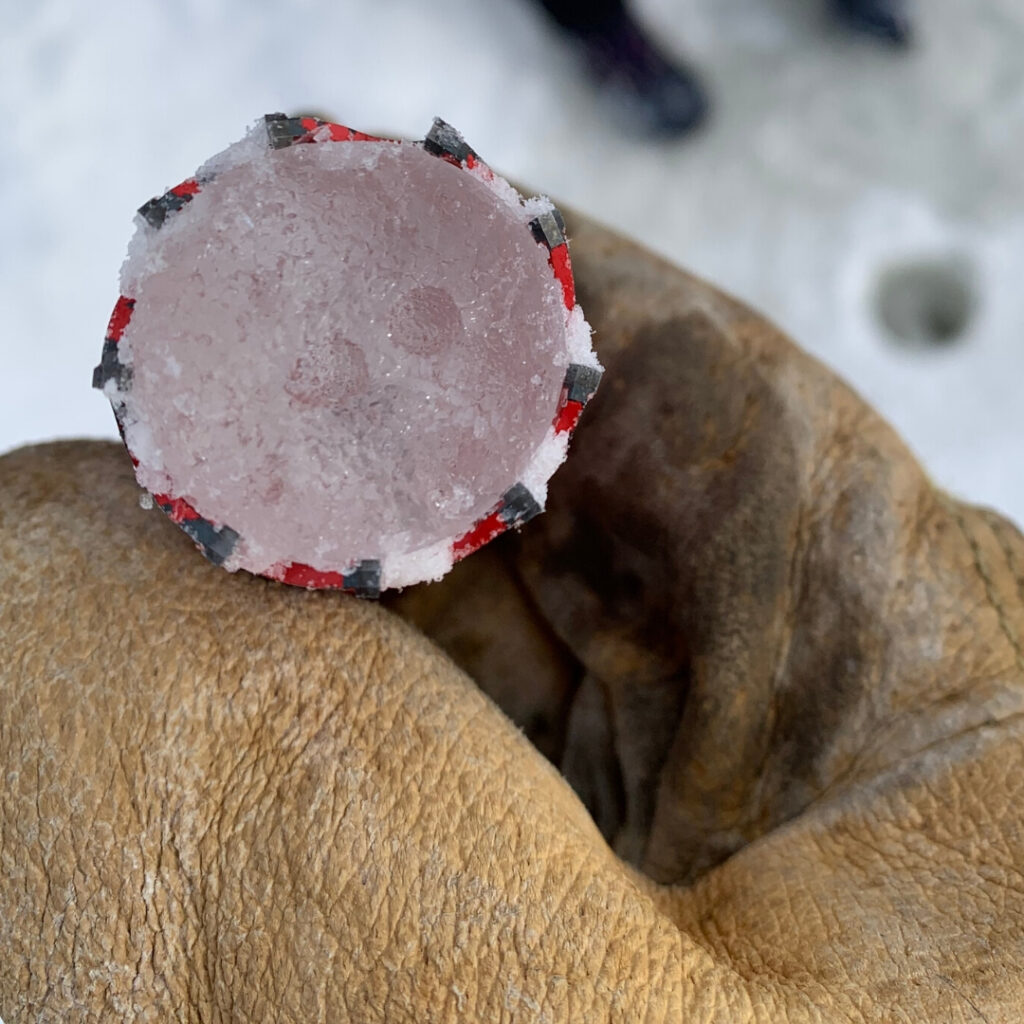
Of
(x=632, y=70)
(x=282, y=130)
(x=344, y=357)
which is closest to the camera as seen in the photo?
(x=282, y=130)

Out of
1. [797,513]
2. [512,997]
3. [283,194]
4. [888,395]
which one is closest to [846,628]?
[797,513]

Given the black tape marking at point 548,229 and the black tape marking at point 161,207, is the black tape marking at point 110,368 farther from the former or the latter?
the black tape marking at point 548,229

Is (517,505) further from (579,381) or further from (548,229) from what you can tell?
(548,229)

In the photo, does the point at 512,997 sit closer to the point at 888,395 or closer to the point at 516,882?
the point at 516,882

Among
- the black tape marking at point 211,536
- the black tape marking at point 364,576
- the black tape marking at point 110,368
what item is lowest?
the black tape marking at point 364,576

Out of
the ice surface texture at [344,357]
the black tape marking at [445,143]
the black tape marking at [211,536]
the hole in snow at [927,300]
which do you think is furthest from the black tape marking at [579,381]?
the hole in snow at [927,300]

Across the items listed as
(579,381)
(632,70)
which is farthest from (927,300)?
(579,381)

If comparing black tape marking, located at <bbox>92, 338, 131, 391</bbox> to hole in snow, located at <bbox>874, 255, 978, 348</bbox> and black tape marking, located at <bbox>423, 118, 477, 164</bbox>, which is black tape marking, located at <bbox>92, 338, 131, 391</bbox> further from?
hole in snow, located at <bbox>874, 255, 978, 348</bbox>
